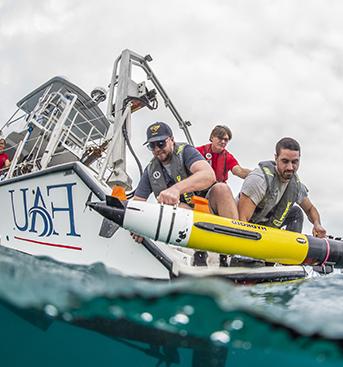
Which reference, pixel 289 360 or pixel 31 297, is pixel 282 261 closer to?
pixel 289 360

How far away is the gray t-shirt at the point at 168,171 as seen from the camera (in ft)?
10.7

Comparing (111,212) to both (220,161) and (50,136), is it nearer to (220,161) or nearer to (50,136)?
(220,161)

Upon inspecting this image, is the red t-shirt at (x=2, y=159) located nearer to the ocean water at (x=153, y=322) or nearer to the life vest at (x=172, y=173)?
the life vest at (x=172, y=173)

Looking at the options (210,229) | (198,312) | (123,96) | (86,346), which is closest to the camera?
(198,312)

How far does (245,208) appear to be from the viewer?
132 inches

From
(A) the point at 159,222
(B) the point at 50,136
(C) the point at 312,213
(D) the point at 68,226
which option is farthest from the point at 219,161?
(B) the point at 50,136

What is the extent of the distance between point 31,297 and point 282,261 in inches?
77.7

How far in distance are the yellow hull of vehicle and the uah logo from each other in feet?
2.94

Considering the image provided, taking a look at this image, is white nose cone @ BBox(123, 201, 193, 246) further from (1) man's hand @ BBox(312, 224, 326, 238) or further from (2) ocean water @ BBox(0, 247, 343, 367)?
(1) man's hand @ BBox(312, 224, 326, 238)

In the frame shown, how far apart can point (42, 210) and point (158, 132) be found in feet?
3.65

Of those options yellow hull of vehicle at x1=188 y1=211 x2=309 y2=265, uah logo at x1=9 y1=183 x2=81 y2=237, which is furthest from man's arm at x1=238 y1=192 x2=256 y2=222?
uah logo at x1=9 y1=183 x2=81 y2=237

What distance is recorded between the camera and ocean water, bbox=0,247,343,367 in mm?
1642

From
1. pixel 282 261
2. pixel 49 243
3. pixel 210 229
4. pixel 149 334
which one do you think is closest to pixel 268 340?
pixel 149 334

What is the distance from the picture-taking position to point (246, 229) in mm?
2910
